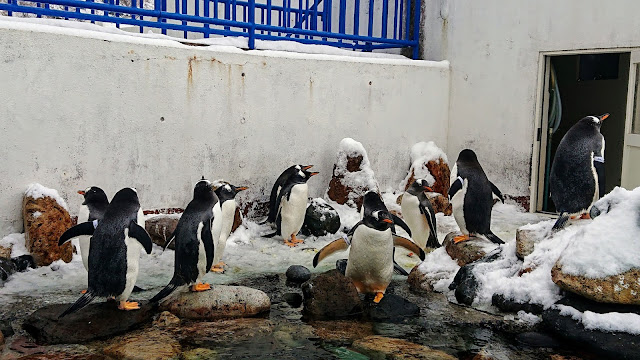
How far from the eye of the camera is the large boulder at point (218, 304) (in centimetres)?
399

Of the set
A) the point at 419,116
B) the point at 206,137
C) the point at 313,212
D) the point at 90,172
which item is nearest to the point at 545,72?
the point at 419,116

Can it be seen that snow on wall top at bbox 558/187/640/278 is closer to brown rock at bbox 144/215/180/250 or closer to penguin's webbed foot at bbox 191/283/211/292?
penguin's webbed foot at bbox 191/283/211/292

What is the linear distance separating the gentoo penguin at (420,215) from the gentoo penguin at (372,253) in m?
1.27

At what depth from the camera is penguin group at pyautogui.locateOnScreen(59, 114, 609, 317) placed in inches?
151

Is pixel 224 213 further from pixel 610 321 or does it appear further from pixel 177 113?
pixel 610 321

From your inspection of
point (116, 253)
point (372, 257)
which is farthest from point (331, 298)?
point (116, 253)

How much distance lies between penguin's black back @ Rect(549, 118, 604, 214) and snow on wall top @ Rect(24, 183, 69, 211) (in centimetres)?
387

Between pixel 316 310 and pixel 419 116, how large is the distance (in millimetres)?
4430

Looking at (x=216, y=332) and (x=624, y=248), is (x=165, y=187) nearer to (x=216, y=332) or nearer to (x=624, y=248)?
(x=216, y=332)

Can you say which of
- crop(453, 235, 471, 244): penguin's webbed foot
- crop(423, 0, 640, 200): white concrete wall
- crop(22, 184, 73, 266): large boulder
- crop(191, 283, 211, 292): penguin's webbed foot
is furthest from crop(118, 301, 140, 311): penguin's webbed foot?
crop(423, 0, 640, 200): white concrete wall

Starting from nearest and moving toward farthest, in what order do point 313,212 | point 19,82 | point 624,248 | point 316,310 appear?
point 624,248 < point 316,310 < point 19,82 < point 313,212

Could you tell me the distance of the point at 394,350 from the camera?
137 inches

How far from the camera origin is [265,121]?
6562 mm

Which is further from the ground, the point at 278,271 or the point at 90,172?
the point at 90,172
